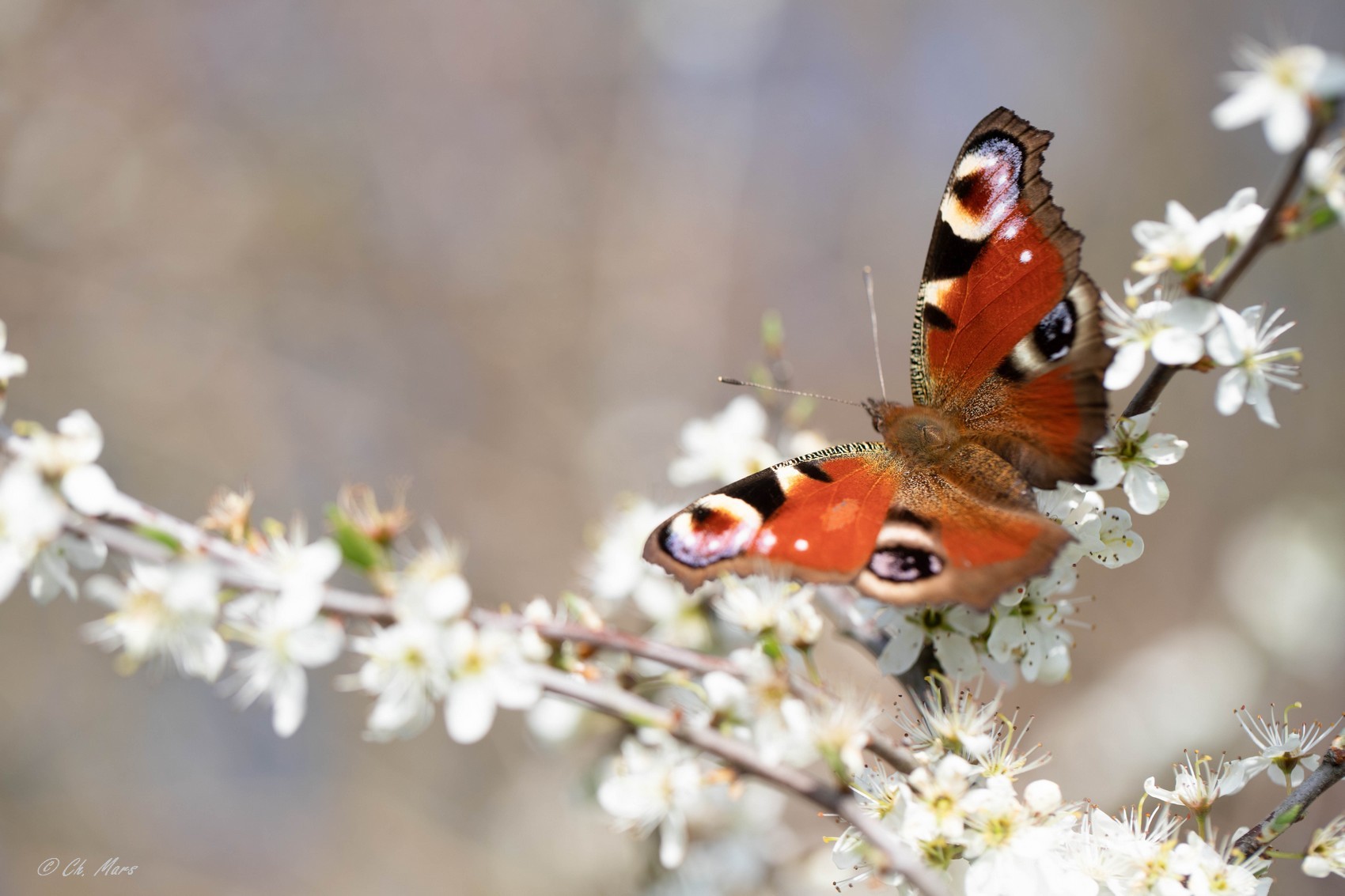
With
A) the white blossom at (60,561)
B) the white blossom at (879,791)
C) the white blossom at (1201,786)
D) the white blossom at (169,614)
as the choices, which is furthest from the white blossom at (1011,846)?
the white blossom at (60,561)

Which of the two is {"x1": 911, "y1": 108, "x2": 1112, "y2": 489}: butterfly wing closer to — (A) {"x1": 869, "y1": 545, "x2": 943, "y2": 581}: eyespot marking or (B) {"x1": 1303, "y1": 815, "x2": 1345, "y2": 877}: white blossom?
(A) {"x1": 869, "y1": 545, "x2": 943, "y2": 581}: eyespot marking

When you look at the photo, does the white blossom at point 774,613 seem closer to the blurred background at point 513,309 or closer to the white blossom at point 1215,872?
the white blossom at point 1215,872

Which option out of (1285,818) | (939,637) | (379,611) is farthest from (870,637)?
(379,611)

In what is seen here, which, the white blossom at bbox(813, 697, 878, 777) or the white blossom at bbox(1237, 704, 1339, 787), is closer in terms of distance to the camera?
the white blossom at bbox(813, 697, 878, 777)

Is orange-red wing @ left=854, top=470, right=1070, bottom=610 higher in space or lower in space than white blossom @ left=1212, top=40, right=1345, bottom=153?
lower

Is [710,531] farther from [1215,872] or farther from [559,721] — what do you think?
[559,721]

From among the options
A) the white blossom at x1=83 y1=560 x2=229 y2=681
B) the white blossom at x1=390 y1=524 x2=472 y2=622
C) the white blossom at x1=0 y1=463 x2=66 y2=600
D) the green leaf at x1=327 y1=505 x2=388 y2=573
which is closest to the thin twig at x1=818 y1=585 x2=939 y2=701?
the white blossom at x1=390 y1=524 x2=472 y2=622

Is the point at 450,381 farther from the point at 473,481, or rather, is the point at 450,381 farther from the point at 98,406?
the point at 98,406
